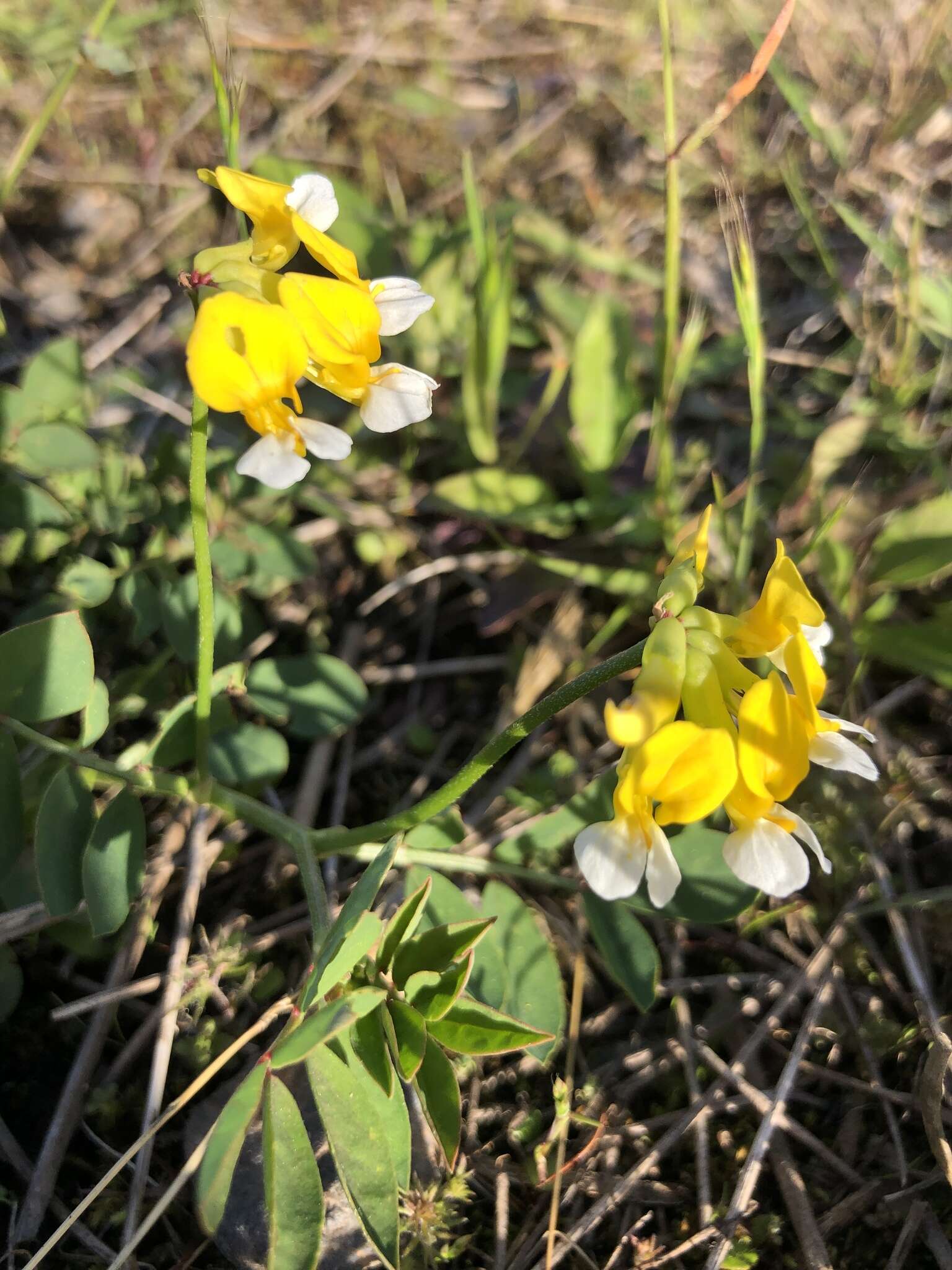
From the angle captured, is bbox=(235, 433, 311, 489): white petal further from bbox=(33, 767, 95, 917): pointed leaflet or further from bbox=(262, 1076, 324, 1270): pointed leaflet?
bbox=(262, 1076, 324, 1270): pointed leaflet

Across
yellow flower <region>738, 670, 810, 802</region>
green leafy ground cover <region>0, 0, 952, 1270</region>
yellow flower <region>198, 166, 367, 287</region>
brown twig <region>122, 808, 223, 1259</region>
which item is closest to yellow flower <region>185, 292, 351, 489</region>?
yellow flower <region>198, 166, 367, 287</region>

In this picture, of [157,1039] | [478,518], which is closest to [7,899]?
[157,1039]

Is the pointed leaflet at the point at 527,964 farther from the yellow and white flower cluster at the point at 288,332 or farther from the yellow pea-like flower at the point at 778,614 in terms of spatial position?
the yellow and white flower cluster at the point at 288,332

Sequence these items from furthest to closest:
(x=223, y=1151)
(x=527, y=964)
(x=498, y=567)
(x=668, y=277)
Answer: (x=498, y=567) < (x=668, y=277) < (x=527, y=964) < (x=223, y=1151)

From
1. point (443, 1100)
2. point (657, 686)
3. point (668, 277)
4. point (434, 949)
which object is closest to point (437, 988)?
point (434, 949)

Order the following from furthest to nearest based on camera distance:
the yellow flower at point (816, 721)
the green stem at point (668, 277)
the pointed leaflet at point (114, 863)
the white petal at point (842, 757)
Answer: the green stem at point (668, 277), the pointed leaflet at point (114, 863), the white petal at point (842, 757), the yellow flower at point (816, 721)

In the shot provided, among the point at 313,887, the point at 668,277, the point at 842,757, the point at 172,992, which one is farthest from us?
the point at 668,277

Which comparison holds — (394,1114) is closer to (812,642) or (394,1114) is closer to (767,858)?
(767,858)

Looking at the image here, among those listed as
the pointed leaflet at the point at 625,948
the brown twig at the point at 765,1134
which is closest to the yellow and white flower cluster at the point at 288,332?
the pointed leaflet at the point at 625,948
